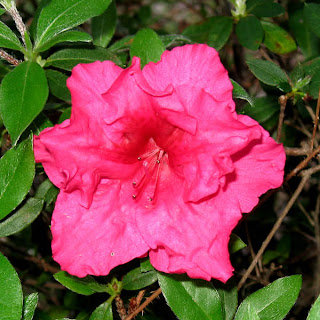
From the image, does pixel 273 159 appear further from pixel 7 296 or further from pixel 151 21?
pixel 151 21

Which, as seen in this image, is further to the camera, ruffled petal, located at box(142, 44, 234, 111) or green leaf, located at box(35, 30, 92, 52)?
green leaf, located at box(35, 30, 92, 52)

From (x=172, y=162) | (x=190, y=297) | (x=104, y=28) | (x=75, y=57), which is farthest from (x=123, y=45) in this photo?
(x=190, y=297)

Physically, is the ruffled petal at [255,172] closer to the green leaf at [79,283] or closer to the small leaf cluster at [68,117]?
the small leaf cluster at [68,117]

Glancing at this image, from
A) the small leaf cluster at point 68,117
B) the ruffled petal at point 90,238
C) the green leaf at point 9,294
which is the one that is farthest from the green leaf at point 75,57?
the green leaf at point 9,294

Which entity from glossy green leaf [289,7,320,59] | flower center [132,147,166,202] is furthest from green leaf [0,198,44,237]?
glossy green leaf [289,7,320,59]

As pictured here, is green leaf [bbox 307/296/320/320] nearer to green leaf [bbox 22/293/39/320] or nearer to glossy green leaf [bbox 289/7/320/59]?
green leaf [bbox 22/293/39/320]

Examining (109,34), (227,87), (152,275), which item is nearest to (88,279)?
(152,275)
